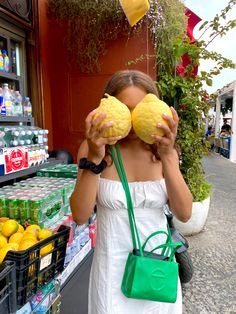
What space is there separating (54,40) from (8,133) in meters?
2.29

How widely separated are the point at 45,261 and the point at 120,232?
16.1 inches

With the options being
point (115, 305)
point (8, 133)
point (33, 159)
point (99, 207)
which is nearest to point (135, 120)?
point (99, 207)

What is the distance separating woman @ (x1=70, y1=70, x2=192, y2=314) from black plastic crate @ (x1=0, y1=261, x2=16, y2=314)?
1.02 feet

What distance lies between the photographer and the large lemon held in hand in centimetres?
99

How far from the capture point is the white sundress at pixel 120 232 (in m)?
1.18

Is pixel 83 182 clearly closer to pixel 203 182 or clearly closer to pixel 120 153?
pixel 120 153

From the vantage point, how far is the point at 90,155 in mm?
1058

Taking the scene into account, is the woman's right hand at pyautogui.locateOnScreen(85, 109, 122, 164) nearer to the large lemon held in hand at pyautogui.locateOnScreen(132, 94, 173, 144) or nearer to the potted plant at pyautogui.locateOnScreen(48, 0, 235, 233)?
the large lemon held in hand at pyautogui.locateOnScreen(132, 94, 173, 144)

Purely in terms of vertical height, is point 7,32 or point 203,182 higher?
point 7,32

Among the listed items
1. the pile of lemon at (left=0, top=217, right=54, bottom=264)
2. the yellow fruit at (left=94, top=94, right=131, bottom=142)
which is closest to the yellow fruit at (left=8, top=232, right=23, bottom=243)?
the pile of lemon at (left=0, top=217, right=54, bottom=264)

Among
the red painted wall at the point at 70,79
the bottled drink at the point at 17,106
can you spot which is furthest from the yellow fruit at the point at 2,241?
the red painted wall at the point at 70,79

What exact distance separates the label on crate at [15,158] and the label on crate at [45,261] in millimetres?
1134

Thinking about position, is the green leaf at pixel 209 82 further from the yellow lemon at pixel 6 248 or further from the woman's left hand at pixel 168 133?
the yellow lemon at pixel 6 248

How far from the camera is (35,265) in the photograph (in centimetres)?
126
